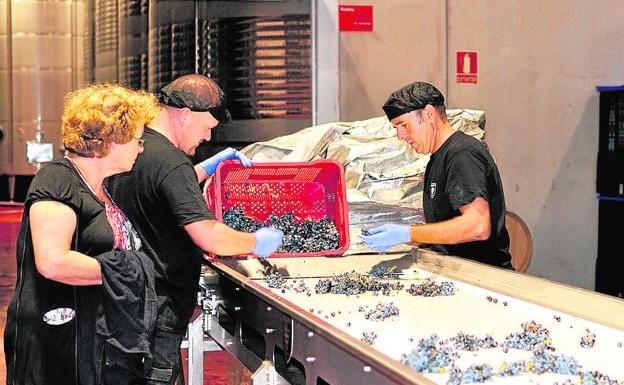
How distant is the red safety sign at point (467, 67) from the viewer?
631cm

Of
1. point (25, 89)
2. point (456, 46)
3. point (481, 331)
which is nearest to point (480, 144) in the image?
point (481, 331)

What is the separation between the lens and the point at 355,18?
19.8ft

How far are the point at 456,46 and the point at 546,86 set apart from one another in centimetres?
72

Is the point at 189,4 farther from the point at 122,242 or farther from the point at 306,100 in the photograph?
the point at 122,242

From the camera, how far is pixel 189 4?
5637 mm

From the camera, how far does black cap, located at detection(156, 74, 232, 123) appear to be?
3449 mm

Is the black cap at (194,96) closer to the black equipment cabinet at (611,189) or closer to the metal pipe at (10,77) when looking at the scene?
the black equipment cabinet at (611,189)

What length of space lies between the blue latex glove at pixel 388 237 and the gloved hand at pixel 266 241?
1.24 feet

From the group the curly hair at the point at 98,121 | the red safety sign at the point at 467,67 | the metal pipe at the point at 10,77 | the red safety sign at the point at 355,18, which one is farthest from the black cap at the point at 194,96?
the metal pipe at the point at 10,77

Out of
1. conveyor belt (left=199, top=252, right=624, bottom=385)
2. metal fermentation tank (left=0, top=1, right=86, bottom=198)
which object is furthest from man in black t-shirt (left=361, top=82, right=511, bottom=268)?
metal fermentation tank (left=0, top=1, right=86, bottom=198)

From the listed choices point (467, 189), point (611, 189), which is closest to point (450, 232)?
point (467, 189)

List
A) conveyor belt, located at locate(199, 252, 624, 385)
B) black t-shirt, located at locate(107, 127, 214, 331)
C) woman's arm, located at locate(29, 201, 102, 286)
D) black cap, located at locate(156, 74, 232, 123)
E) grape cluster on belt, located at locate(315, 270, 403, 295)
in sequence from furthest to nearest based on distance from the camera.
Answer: black cap, located at locate(156, 74, 232, 123) → grape cluster on belt, located at locate(315, 270, 403, 295) → black t-shirt, located at locate(107, 127, 214, 331) → woman's arm, located at locate(29, 201, 102, 286) → conveyor belt, located at locate(199, 252, 624, 385)

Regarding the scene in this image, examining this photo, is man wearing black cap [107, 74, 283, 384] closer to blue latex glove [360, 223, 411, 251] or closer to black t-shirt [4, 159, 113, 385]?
black t-shirt [4, 159, 113, 385]

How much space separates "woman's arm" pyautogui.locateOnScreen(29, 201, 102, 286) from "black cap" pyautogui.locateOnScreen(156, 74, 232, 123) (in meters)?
1.00
